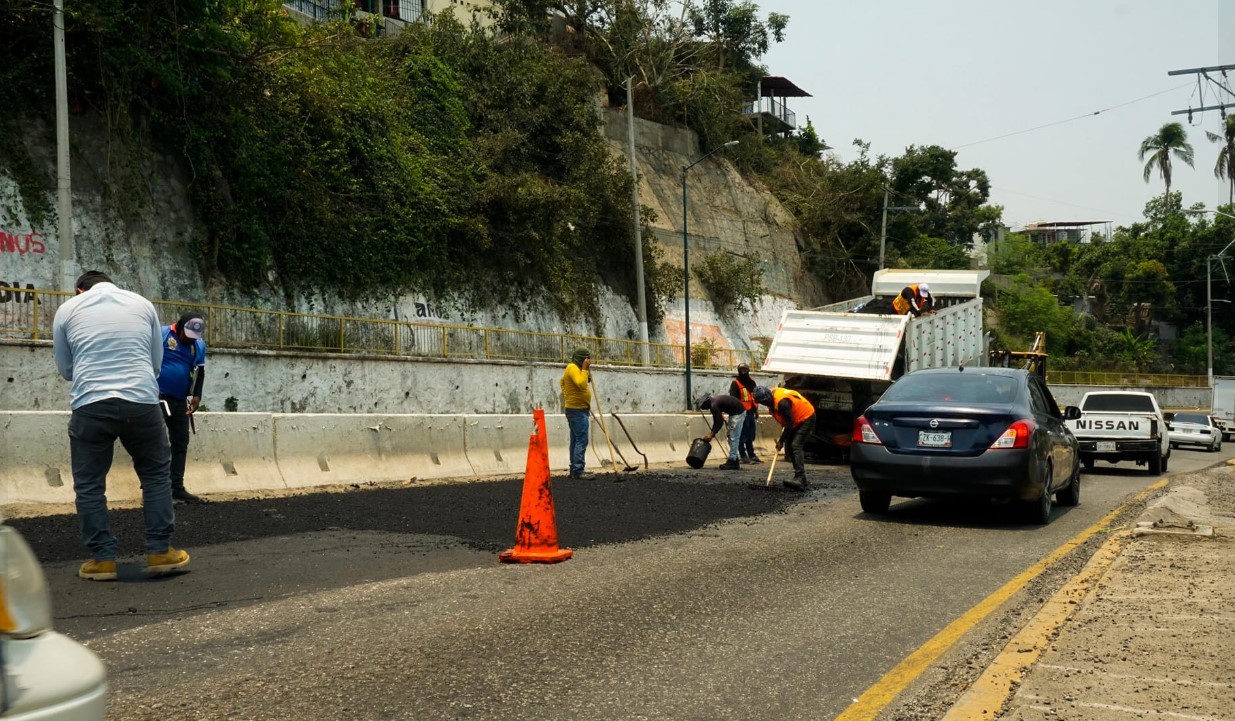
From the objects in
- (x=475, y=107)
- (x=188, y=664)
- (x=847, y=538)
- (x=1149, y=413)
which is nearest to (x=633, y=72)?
(x=475, y=107)

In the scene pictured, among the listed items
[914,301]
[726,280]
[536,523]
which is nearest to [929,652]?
[536,523]

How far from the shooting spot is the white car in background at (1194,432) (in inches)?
1401

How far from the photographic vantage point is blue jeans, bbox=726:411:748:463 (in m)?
19.8

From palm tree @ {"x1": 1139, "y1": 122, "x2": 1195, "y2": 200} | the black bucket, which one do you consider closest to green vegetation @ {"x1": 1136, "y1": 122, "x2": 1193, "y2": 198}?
palm tree @ {"x1": 1139, "y1": 122, "x2": 1195, "y2": 200}

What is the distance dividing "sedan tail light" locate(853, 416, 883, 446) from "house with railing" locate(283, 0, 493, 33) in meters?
30.1

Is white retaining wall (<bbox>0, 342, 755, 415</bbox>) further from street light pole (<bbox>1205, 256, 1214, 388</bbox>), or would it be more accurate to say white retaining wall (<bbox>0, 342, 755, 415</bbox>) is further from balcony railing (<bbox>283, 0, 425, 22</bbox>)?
street light pole (<bbox>1205, 256, 1214, 388</bbox>)

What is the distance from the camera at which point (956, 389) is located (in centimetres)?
1135

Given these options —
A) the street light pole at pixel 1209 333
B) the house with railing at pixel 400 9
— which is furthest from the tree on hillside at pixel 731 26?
the street light pole at pixel 1209 333

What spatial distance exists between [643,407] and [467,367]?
29.6 feet

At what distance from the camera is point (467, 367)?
27.7 metres

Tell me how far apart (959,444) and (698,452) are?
7165mm

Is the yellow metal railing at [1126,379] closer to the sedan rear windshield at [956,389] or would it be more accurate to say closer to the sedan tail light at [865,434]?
the sedan rear windshield at [956,389]

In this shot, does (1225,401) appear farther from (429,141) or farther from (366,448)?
(366,448)

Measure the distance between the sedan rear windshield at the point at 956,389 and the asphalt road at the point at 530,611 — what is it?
1240 mm
